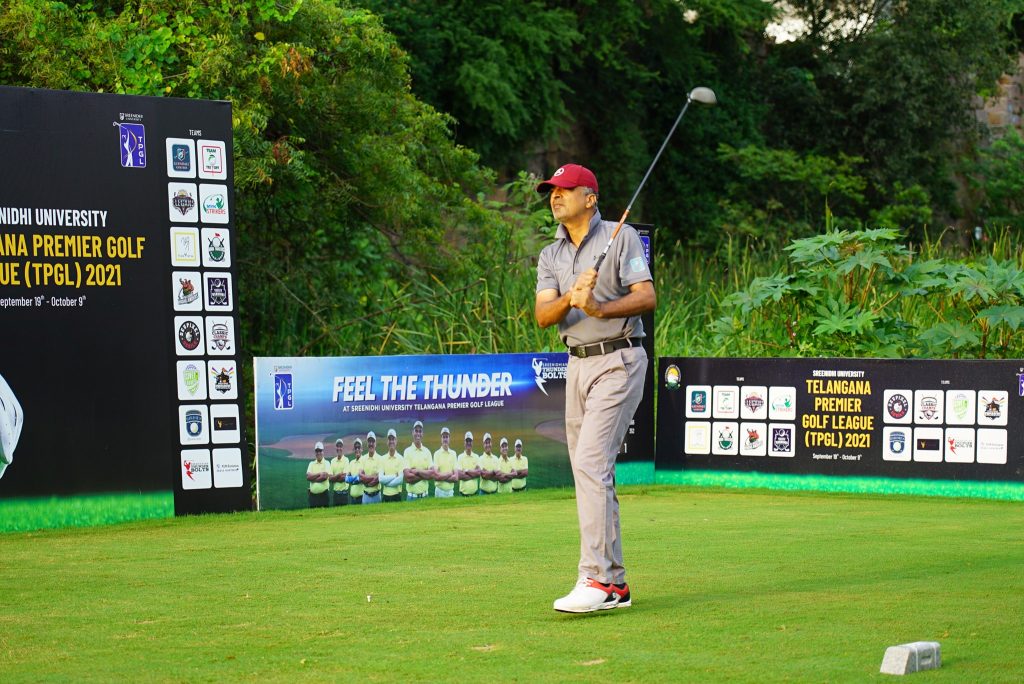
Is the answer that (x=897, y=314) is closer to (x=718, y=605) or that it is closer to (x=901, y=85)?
(x=718, y=605)

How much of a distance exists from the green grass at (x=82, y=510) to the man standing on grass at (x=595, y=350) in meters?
5.02

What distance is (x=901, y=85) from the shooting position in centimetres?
3512

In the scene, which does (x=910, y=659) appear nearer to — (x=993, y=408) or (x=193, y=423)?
(x=193, y=423)

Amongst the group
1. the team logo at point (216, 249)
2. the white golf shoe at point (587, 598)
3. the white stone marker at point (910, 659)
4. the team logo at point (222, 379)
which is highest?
the team logo at point (216, 249)

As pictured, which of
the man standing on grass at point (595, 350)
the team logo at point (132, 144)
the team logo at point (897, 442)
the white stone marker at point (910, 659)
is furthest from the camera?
the team logo at point (897, 442)

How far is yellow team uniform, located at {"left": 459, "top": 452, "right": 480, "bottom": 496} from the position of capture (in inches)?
497

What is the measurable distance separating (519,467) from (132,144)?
444cm

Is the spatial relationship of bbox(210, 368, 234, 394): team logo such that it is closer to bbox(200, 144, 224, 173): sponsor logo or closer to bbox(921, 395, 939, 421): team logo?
bbox(200, 144, 224, 173): sponsor logo

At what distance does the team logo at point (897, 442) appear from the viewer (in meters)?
13.0

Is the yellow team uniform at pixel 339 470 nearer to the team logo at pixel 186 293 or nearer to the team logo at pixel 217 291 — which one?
the team logo at pixel 217 291

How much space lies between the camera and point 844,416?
43.6 ft

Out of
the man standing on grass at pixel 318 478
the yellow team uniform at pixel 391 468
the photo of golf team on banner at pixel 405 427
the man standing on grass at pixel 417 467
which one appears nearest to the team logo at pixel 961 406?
the photo of golf team on banner at pixel 405 427

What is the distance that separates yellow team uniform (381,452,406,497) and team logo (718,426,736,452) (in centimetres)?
326

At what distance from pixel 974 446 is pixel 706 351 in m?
4.09
